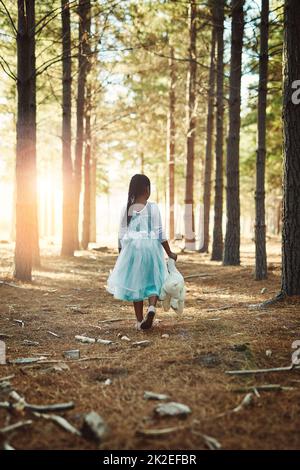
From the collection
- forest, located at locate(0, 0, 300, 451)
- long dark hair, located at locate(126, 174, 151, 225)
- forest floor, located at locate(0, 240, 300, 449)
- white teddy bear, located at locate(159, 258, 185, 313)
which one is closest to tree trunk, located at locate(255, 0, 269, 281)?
forest, located at locate(0, 0, 300, 451)

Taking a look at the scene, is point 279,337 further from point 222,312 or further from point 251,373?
point 222,312

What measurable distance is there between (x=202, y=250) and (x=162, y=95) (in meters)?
9.15

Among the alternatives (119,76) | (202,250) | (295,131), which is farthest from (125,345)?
(119,76)

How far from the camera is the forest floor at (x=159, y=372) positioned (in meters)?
2.77

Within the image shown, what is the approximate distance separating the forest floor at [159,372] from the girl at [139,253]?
53 centimetres

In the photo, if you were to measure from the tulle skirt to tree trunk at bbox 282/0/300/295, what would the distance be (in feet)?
7.34

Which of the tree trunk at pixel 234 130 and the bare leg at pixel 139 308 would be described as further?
the tree trunk at pixel 234 130

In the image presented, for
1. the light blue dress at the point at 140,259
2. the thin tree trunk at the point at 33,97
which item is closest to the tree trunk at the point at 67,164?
the thin tree trunk at the point at 33,97

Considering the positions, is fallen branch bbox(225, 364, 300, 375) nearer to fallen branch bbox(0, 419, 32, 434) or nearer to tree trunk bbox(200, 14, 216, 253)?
fallen branch bbox(0, 419, 32, 434)

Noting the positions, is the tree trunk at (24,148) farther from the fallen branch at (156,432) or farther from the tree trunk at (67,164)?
the fallen branch at (156,432)

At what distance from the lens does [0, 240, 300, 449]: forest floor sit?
9.10 feet

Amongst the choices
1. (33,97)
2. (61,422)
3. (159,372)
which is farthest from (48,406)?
(33,97)

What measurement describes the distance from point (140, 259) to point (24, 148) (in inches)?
209
